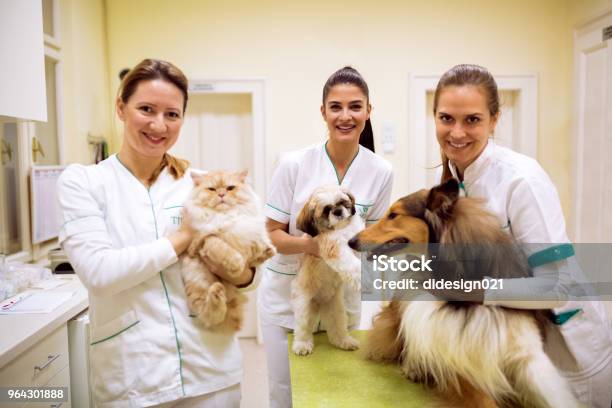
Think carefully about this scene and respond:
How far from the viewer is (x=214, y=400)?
1630 millimetres

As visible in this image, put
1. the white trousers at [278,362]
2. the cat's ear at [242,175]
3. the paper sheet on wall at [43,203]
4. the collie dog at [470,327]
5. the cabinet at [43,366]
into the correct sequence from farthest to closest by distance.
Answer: the paper sheet on wall at [43,203] → the white trousers at [278,362] → the cabinet at [43,366] → the cat's ear at [242,175] → the collie dog at [470,327]

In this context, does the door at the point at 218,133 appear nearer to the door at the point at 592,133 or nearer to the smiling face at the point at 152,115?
the smiling face at the point at 152,115

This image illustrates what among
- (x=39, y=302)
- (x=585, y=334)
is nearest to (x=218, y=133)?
(x=39, y=302)

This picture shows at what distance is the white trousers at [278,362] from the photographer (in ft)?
6.64

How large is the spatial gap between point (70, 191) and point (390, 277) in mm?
1068

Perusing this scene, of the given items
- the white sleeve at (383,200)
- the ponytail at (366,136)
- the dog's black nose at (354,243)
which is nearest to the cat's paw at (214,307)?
the dog's black nose at (354,243)

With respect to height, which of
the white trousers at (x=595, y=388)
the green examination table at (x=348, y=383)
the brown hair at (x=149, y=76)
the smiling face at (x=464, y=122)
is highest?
the brown hair at (x=149, y=76)

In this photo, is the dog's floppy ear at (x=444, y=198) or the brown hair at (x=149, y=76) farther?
the brown hair at (x=149, y=76)

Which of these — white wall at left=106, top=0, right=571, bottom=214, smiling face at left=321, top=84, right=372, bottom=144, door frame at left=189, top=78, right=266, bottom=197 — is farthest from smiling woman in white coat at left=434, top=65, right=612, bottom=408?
door frame at left=189, top=78, right=266, bottom=197

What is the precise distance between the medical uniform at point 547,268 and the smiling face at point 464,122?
37 millimetres

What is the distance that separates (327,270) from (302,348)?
1.20 feet

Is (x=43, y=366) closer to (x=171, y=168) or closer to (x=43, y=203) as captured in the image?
(x=171, y=168)

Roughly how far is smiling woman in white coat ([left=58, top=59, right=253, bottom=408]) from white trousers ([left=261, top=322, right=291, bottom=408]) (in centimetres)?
39

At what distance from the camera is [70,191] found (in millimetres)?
1433
